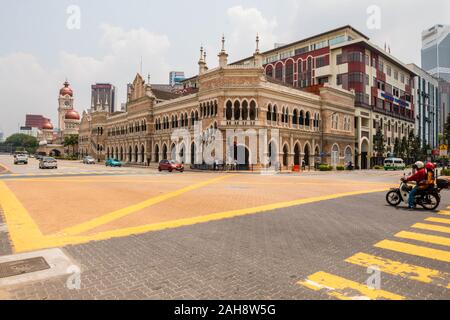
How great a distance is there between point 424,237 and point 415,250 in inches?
49.4

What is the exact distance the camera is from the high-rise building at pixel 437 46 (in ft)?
573

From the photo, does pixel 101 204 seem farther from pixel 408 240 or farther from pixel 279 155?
pixel 279 155

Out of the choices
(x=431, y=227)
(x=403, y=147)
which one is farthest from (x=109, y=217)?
(x=403, y=147)

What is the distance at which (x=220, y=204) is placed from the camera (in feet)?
35.9

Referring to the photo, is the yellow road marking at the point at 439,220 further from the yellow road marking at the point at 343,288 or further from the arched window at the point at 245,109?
the arched window at the point at 245,109

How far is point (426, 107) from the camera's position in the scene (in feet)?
291

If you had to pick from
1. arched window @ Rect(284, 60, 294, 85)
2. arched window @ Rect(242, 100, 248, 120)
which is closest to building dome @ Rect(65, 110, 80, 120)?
arched window @ Rect(284, 60, 294, 85)

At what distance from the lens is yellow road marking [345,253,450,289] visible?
4.40 m

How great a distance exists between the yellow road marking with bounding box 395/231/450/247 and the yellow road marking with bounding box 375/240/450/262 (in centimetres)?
64

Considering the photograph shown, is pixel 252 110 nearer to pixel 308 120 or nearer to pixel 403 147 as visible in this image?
pixel 308 120

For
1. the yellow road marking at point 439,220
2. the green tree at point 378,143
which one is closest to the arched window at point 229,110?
the yellow road marking at point 439,220

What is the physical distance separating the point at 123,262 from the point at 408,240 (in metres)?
5.99

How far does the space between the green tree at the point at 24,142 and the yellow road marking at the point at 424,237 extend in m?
183
